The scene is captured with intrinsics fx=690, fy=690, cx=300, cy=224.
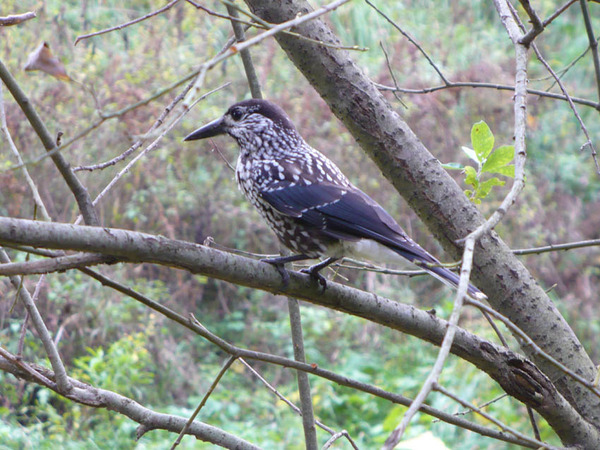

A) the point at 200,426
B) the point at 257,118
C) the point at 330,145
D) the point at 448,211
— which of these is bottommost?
the point at 200,426

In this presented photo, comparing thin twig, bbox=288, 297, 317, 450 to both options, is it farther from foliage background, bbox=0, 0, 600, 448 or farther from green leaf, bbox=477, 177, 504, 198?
foliage background, bbox=0, 0, 600, 448

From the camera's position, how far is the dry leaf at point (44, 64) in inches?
49.1

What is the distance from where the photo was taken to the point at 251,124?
307 cm

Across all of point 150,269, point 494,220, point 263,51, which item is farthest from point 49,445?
point 263,51

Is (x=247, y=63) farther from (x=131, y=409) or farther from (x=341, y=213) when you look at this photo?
(x=131, y=409)

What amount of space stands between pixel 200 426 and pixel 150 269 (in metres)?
6.15

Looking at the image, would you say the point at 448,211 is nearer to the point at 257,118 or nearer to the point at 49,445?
the point at 257,118

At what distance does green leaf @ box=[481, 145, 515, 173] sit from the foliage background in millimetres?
3617

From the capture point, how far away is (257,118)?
306cm

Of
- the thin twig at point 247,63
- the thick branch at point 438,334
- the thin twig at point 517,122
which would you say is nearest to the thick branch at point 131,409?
the thick branch at point 438,334

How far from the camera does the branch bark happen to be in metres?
2.12

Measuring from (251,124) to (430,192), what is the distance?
1.12m

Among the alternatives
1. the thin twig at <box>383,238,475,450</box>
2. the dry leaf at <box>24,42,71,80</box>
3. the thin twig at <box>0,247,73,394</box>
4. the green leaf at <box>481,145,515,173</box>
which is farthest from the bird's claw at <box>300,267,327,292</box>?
the dry leaf at <box>24,42,71,80</box>

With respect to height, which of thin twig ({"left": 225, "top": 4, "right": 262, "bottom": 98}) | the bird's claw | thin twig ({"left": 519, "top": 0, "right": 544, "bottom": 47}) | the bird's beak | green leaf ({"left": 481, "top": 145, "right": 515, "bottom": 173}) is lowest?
the bird's claw
